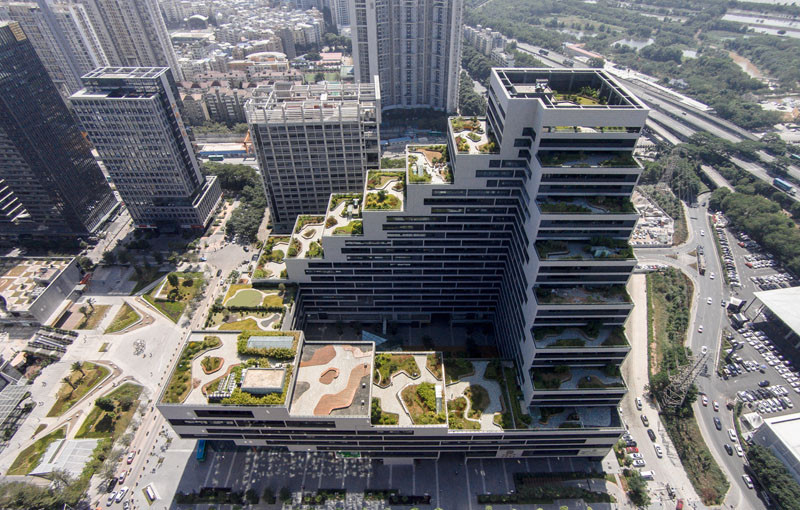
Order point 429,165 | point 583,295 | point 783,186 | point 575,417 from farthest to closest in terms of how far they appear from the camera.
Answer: point 783,186 < point 429,165 < point 575,417 < point 583,295

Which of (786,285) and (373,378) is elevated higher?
(786,285)

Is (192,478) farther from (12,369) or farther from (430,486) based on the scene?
(12,369)

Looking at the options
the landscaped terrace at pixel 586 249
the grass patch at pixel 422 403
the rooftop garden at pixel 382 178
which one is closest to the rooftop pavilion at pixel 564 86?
the landscaped terrace at pixel 586 249

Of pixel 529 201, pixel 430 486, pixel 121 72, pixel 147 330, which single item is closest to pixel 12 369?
pixel 147 330


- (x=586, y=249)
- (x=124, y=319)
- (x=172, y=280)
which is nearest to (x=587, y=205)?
(x=586, y=249)

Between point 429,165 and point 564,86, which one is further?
point 429,165

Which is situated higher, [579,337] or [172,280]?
[172,280]

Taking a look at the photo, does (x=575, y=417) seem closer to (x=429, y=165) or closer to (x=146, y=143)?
(x=429, y=165)
